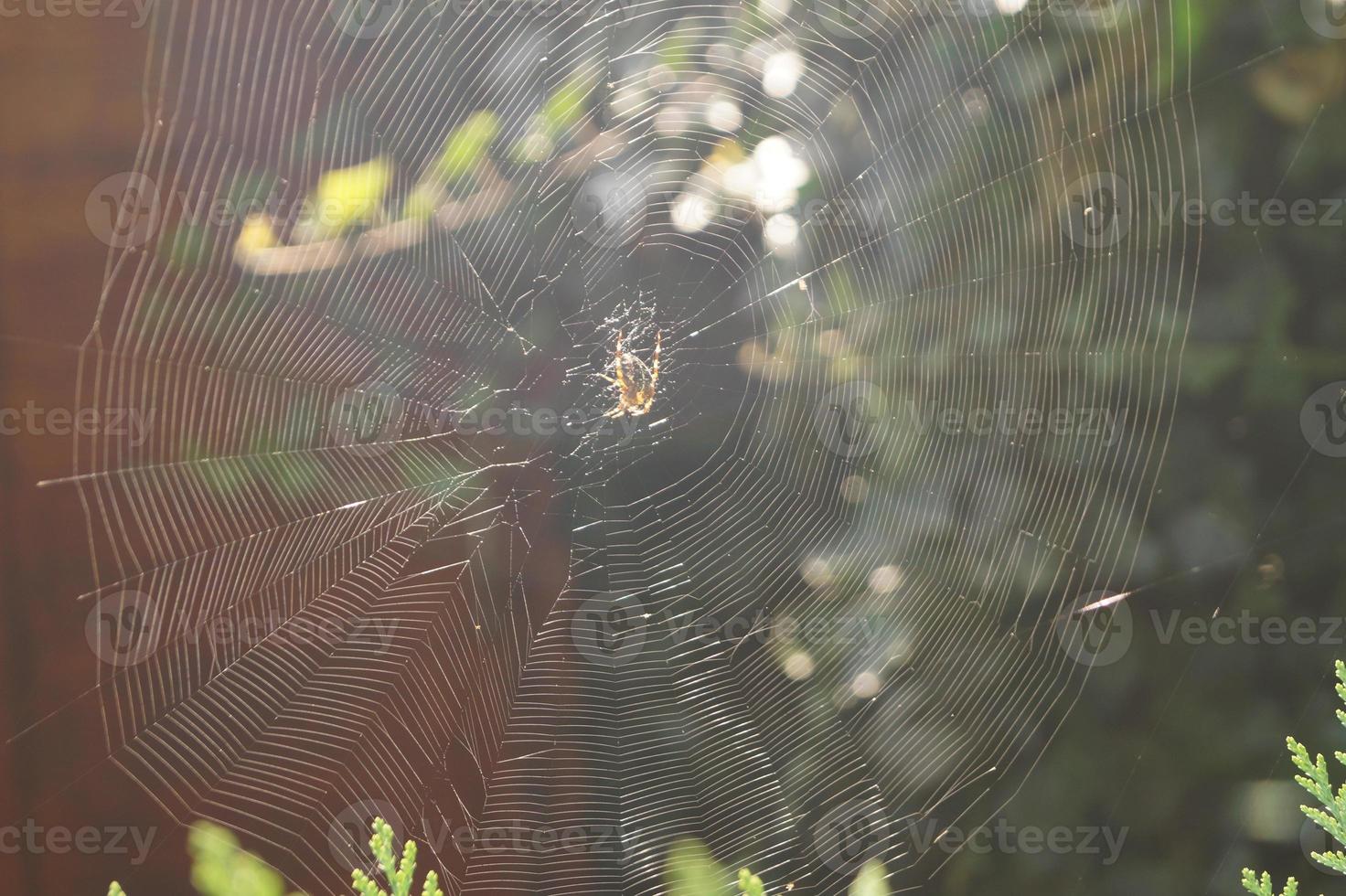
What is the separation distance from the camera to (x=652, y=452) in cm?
207

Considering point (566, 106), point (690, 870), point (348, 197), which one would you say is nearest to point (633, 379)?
point (566, 106)

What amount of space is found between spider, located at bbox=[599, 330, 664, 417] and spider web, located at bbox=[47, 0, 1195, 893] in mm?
255

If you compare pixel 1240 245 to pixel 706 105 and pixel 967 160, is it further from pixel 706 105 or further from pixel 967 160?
pixel 706 105

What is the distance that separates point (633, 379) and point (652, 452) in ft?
1.39

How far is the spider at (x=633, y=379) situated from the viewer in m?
2.31

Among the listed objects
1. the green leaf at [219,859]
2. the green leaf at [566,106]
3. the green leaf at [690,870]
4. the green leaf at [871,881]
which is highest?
the green leaf at [566,106]

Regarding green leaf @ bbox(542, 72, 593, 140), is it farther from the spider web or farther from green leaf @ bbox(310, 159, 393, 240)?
green leaf @ bbox(310, 159, 393, 240)

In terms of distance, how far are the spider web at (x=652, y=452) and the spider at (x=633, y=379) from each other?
0.84 ft

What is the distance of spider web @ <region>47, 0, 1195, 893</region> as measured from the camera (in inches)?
55.8

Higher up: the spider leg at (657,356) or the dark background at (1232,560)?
the spider leg at (657,356)

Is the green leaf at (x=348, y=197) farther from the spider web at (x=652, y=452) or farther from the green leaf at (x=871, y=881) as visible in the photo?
the green leaf at (x=871, y=881)

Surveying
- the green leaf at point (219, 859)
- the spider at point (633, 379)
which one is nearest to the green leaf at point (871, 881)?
the green leaf at point (219, 859)

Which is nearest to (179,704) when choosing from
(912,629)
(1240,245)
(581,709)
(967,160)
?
(581,709)

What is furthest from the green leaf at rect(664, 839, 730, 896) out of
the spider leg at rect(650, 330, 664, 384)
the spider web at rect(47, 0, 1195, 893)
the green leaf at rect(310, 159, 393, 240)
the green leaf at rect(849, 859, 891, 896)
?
the green leaf at rect(310, 159, 393, 240)
